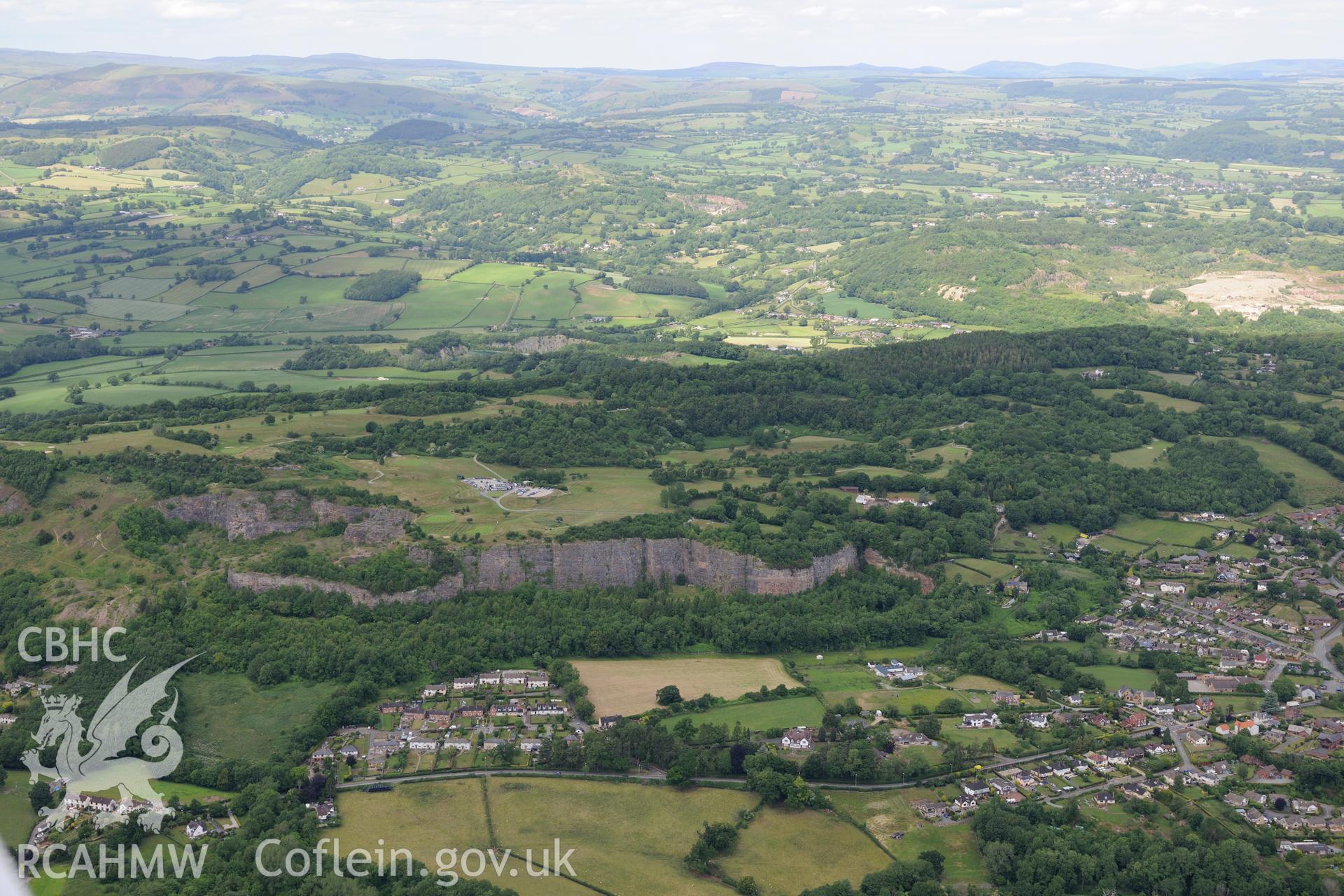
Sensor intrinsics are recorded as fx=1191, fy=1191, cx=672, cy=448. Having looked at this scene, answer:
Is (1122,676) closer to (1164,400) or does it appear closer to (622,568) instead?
→ (622,568)

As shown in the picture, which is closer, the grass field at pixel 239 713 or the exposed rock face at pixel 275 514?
the grass field at pixel 239 713

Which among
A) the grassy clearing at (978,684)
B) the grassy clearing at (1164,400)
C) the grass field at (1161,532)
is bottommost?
the grassy clearing at (978,684)

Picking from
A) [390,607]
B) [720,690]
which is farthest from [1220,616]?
[390,607]

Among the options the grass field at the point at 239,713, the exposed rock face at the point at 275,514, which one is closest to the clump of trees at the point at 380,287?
the exposed rock face at the point at 275,514

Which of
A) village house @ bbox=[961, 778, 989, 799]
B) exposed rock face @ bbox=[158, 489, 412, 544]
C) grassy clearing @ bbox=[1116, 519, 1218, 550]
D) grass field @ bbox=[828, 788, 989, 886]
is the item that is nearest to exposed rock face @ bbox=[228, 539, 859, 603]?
exposed rock face @ bbox=[158, 489, 412, 544]

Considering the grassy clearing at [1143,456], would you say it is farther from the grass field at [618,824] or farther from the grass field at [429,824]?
the grass field at [429,824]

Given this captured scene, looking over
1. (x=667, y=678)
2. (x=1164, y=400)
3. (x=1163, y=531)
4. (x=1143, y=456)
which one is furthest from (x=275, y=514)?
(x=1164, y=400)

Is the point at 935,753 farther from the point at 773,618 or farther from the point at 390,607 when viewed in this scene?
the point at 390,607
